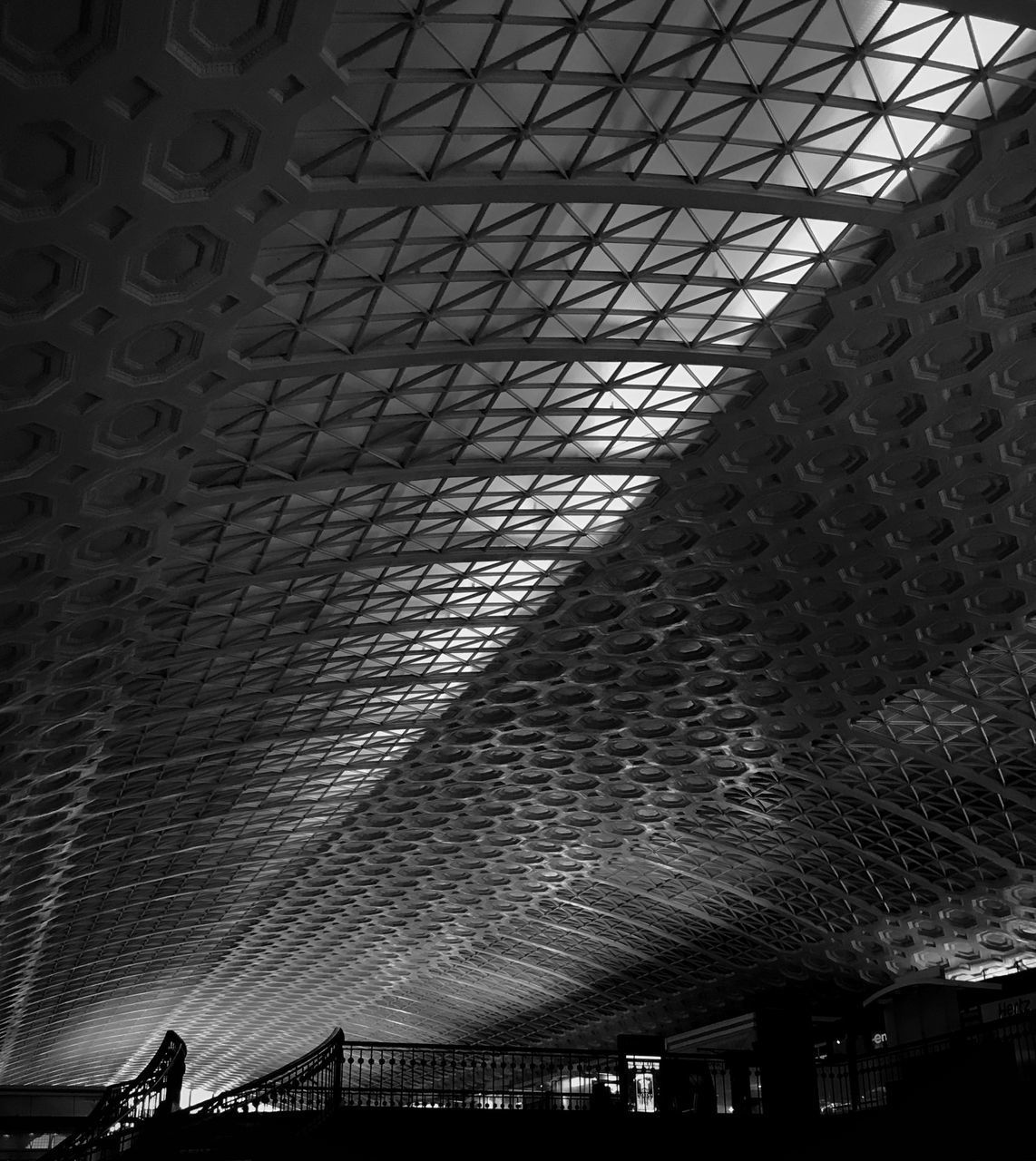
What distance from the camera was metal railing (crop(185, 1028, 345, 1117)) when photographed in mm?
25516

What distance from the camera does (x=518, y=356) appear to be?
2816 cm

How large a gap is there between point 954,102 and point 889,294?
5.28m

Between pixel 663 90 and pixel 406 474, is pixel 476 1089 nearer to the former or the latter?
pixel 406 474

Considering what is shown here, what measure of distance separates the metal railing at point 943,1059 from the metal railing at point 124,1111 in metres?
14.5

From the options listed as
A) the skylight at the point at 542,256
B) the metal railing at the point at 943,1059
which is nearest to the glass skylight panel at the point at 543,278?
the skylight at the point at 542,256

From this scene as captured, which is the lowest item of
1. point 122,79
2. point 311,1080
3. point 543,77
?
point 311,1080

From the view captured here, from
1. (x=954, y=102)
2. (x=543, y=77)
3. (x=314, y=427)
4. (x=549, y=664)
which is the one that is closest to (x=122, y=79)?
(x=543, y=77)

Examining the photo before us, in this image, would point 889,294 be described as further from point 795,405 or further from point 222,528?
point 222,528

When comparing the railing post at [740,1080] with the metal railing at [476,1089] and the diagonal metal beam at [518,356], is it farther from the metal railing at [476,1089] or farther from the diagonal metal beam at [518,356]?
the diagonal metal beam at [518,356]

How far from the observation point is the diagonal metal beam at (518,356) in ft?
87.1

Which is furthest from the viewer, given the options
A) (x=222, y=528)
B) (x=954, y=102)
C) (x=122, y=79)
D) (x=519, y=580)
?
(x=519, y=580)

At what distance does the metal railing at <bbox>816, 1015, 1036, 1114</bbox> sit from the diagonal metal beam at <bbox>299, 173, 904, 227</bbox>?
1656 centimetres

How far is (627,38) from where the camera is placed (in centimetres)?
→ 2081

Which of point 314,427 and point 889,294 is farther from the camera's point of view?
point 314,427
